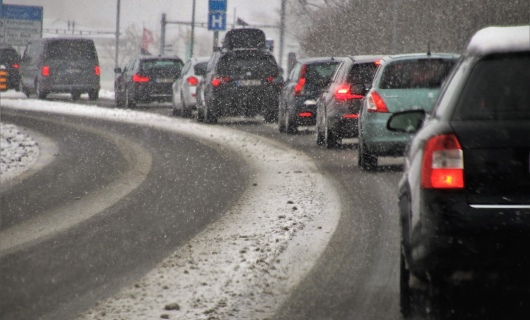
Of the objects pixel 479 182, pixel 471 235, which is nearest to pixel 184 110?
pixel 479 182

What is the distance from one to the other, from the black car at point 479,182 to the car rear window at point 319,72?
17287 mm

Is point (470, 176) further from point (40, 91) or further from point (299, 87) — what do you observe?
point (40, 91)

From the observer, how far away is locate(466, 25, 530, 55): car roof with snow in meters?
5.70

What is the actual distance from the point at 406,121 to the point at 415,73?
27.9 feet

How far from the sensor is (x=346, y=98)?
18609 mm

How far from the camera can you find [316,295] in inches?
281

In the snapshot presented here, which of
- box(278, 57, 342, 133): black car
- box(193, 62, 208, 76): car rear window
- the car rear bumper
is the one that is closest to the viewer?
the car rear bumper

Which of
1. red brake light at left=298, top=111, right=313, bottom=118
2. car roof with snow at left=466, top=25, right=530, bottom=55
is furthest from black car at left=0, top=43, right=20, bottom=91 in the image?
car roof with snow at left=466, top=25, right=530, bottom=55

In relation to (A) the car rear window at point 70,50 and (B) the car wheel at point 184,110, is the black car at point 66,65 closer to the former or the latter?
(A) the car rear window at point 70,50

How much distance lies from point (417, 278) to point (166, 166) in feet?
37.2

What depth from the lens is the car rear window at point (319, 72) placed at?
23.2m

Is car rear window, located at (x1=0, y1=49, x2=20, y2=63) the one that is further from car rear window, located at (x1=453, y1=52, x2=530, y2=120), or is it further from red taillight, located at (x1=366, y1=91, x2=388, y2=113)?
car rear window, located at (x1=453, y1=52, x2=530, y2=120)

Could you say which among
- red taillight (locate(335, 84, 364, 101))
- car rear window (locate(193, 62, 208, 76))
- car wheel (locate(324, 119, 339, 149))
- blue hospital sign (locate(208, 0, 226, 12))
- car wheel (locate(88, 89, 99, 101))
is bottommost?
car wheel (locate(88, 89, 99, 101))

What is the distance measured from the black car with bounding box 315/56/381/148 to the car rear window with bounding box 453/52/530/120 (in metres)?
12.3
